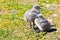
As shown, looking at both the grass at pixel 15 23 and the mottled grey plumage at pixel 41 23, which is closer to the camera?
the mottled grey plumage at pixel 41 23

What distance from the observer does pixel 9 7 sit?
15.4 meters

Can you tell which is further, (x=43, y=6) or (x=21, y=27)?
(x=43, y=6)

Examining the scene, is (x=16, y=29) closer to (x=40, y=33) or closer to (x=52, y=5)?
(x=40, y=33)

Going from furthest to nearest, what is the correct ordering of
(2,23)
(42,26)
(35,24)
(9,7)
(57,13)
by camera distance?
(9,7)
(57,13)
(2,23)
(35,24)
(42,26)

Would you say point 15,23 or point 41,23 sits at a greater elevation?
point 41,23

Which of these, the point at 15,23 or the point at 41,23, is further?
the point at 15,23

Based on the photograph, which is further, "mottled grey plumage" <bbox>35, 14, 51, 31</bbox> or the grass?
the grass

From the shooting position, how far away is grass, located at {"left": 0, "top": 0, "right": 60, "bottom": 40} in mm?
11727

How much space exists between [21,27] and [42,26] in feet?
5.28

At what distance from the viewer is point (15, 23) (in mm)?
13039

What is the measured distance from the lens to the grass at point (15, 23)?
11.7m

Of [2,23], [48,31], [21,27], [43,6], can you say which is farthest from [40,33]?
[43,6]

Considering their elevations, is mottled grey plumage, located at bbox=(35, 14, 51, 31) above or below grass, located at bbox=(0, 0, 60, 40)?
above

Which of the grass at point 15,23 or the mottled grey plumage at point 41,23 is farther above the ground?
the mottled grey plumage at point 41,23
